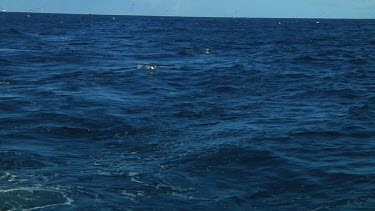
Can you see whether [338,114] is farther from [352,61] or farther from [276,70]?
[352,61]

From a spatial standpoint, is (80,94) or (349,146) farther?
(80,94)

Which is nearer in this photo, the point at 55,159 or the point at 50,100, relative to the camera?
the point at 55,159

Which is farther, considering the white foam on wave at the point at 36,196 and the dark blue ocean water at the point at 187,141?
the dark blue ocean water at the point at 187,141

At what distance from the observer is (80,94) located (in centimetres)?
2177

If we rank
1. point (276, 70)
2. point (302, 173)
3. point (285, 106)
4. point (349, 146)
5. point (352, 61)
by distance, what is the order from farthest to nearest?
1. point (352, 61)
2. point (276, 70)
3. point (285, 106)
4. point (349, 146)
5. point (302, 173)

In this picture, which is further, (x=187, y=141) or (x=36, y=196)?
(x=187, y=141)

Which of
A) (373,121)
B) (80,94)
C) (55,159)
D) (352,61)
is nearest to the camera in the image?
(55,159)

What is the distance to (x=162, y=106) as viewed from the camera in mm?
19594

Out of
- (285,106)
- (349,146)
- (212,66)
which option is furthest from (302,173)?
(212,66)

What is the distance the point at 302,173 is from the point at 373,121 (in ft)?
20.4

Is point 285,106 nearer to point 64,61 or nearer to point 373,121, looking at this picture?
point 373,121

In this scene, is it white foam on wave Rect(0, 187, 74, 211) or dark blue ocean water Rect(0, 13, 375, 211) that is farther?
dark blue ocean water Rect(0, 13, 375, 211)

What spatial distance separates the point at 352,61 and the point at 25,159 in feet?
94.7

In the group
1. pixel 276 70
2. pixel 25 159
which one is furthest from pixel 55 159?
pixel 276 70
